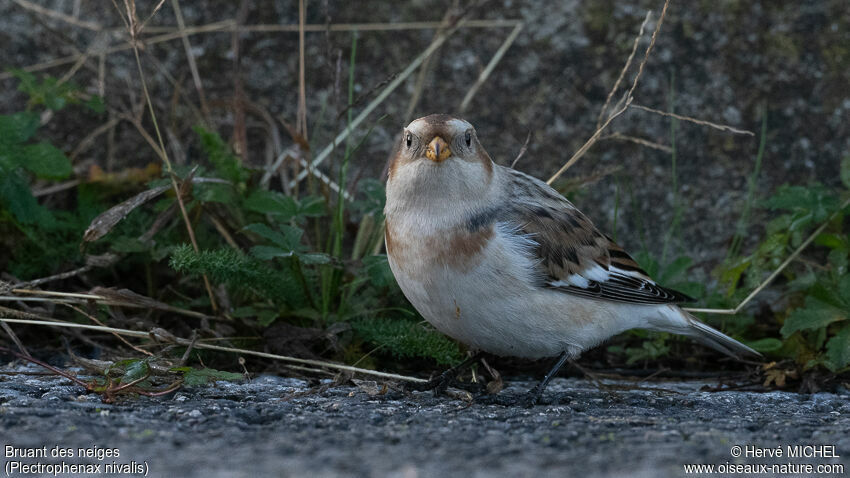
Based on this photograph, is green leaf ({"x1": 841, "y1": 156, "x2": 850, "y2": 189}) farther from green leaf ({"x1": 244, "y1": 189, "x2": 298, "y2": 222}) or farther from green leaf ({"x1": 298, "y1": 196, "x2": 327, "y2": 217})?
green leaf ({"x1": 244, "y1": 189, "x2": 298, "y2": 222})

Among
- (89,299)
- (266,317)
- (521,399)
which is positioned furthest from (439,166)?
(89,299)

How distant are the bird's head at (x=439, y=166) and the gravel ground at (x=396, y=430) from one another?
737 millimetres

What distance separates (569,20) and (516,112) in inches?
24.1

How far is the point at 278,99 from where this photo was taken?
476 cm

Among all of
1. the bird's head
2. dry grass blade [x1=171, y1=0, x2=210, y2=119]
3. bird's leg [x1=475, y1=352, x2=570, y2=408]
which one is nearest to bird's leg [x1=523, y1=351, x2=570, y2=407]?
bird's leg [x1=475, y1=352, x2=570, y2=408]

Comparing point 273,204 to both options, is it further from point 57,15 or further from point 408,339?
point 57,15

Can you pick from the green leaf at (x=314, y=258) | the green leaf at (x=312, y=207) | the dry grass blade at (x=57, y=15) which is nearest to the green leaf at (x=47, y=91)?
the dry grass blade at (x=57, y=15)

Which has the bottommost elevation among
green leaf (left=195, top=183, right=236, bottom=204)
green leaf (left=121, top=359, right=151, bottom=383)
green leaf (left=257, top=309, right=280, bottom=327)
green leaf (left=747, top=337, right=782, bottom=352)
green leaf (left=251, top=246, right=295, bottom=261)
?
green leaf (left=747, top=337, right=782, bottom=352)

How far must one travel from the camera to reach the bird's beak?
9.96 feet

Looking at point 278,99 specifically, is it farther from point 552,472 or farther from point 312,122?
point 552,472

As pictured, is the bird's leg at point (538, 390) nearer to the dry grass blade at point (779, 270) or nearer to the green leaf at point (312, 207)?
the dry grass blade at point (779, 270)

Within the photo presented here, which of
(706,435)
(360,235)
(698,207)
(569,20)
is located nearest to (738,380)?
(698,207)

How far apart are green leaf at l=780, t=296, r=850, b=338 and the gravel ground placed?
1.12ft

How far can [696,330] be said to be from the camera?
3.63m
